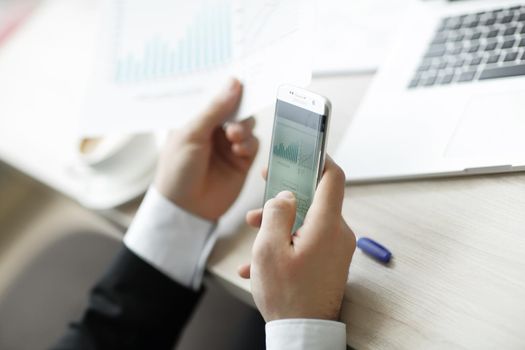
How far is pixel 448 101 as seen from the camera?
543 millimetres

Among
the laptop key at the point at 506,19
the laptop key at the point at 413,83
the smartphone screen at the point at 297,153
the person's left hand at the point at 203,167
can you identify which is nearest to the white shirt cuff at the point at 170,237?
the person's left hand at the point at 203,167

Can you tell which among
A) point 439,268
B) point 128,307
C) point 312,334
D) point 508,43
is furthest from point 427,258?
point 128,307

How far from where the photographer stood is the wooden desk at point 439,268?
43 cm

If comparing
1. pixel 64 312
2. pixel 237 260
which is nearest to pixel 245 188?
pixel 237 260

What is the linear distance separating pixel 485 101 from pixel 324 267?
0.73 ft

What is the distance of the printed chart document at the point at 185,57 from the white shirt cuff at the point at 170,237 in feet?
0.30

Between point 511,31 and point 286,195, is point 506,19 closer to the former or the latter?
point 511,31

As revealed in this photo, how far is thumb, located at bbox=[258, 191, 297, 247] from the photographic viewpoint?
1.49ft

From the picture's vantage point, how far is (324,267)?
0.45m

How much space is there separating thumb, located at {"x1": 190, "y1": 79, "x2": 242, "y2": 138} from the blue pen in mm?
192

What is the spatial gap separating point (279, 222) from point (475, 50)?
267mm

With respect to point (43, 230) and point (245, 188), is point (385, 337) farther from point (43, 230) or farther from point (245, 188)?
point (43, 230)

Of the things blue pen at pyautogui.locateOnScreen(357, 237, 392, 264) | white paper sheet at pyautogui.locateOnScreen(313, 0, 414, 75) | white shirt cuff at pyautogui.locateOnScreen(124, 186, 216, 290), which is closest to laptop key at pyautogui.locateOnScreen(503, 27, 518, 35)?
white paper sheet at pyautogui.locateOnScreen(313, 0, 414, 75)

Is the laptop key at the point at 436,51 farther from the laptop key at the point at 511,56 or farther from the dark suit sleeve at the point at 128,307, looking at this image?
the dark suit sleeve at the point at 128,307
